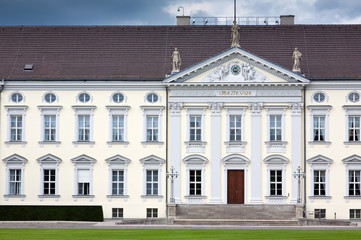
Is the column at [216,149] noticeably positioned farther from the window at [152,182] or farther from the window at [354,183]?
the window at [354,183]

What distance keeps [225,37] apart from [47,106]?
16.8 metres

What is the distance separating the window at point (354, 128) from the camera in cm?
6475

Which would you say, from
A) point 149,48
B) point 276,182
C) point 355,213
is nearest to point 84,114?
point 149,48

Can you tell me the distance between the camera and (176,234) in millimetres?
47719

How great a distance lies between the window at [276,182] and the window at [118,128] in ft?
41.7

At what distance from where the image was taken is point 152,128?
65.4 meters

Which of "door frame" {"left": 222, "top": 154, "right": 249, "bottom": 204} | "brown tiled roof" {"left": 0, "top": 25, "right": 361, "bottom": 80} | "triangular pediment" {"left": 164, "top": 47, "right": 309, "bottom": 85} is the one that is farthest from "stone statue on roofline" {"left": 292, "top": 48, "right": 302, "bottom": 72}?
"door frame" {"left": 222, "top": 154, "right": 249, "bottom": 204}

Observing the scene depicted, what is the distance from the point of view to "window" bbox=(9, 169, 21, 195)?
216 ft

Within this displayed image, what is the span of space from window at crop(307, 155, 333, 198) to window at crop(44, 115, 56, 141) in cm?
2106

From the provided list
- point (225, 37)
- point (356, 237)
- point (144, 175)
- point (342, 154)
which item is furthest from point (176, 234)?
point (225, 37)

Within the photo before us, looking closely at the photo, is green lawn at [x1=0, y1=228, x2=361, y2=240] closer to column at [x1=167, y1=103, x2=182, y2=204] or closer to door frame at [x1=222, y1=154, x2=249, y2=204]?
door frame at [x1=222, y1=154, x2=249, y2=204]

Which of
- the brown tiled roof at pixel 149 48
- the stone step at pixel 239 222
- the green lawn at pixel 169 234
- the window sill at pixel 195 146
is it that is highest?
the brown tiled roof at pixel 149 48

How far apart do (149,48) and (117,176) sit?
38.2ft

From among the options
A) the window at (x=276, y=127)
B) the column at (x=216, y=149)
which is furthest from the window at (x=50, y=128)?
the window at (x=276, y=127)
